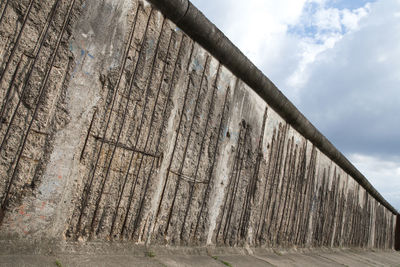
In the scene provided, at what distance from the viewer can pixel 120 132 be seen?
1847 millimetres

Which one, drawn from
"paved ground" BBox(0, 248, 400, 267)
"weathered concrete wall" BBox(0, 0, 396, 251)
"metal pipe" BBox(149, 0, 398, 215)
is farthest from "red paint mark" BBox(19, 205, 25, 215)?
"metal pipe" BBox(149, 0, 398, 215)

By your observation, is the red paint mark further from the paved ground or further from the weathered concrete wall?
the paved ground

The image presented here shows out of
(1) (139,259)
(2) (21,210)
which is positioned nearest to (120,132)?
(2) (21,210)

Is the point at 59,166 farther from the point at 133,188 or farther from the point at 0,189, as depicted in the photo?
the point at 133,188

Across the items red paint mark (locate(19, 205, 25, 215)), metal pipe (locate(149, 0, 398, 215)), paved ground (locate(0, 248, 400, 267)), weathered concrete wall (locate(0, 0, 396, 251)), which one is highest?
metal pipe (locate(149, 0, 398, 215))

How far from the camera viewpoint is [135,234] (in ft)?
6.55

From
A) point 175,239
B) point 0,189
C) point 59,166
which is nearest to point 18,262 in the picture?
point 0,189

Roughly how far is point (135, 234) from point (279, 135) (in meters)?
2.36

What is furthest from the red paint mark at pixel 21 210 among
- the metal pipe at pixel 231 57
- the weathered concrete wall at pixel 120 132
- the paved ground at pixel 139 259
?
the metal pipe at pixel 231 57

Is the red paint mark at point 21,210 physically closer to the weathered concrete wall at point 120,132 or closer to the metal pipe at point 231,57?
the weathered concrete wall at point 120,132

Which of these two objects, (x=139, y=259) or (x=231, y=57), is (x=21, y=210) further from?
(x=231, y=57)

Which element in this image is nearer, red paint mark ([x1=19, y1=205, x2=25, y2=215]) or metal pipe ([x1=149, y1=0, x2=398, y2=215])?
red paint mark ([x1=19, y1=205, x2=25, y2=215])

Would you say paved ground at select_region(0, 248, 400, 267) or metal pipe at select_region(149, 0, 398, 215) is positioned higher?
metal pipe at select_region(149, 0, 398, 215)

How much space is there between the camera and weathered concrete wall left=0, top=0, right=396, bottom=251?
1.46 metres
